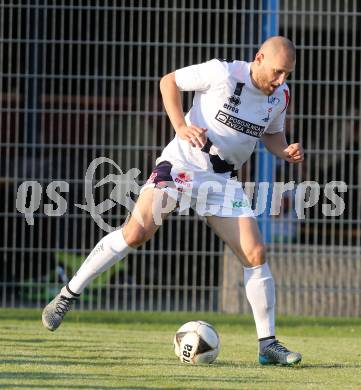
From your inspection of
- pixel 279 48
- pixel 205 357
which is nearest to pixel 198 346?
pixel 205 357

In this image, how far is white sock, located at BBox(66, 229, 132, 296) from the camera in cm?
720

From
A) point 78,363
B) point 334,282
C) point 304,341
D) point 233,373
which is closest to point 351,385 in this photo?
point 233,373

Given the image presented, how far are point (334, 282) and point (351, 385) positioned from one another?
5.52 meters

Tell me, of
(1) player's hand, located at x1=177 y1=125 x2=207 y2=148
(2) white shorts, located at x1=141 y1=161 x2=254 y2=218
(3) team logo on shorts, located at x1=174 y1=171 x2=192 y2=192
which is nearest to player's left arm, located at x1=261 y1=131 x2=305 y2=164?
(2) white shorts, located at x1=141 y1=161 x2=254 y2=218

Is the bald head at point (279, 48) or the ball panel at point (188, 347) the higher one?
the bald head at point (279, 48)

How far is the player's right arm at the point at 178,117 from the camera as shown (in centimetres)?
673

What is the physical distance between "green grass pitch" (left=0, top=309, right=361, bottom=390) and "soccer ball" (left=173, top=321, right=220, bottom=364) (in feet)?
0.22

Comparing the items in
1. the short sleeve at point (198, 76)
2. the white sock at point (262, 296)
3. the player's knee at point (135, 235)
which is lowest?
the white sock at point (262, 296)

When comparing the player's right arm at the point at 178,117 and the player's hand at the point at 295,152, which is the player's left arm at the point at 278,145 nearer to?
the player's hand at the point at 295,152

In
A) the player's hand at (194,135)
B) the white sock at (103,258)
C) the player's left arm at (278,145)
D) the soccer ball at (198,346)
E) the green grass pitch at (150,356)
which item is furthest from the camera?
the player's left arm at (278,145)

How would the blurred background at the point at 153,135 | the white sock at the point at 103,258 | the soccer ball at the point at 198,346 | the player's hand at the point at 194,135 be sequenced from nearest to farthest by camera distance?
the player's hand at the point at 194,135 < the soccer ball at the point at 198,346 < the white sock at the point at 103,258 < the blurred background at the point at 153,135

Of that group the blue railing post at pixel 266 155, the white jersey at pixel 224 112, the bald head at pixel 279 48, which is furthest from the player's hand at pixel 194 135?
the blue railing post at pixel 266 155

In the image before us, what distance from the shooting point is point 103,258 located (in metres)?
7.27

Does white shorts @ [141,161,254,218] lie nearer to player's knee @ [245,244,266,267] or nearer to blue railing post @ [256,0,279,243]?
player's knee @ [245,244,266,267]
